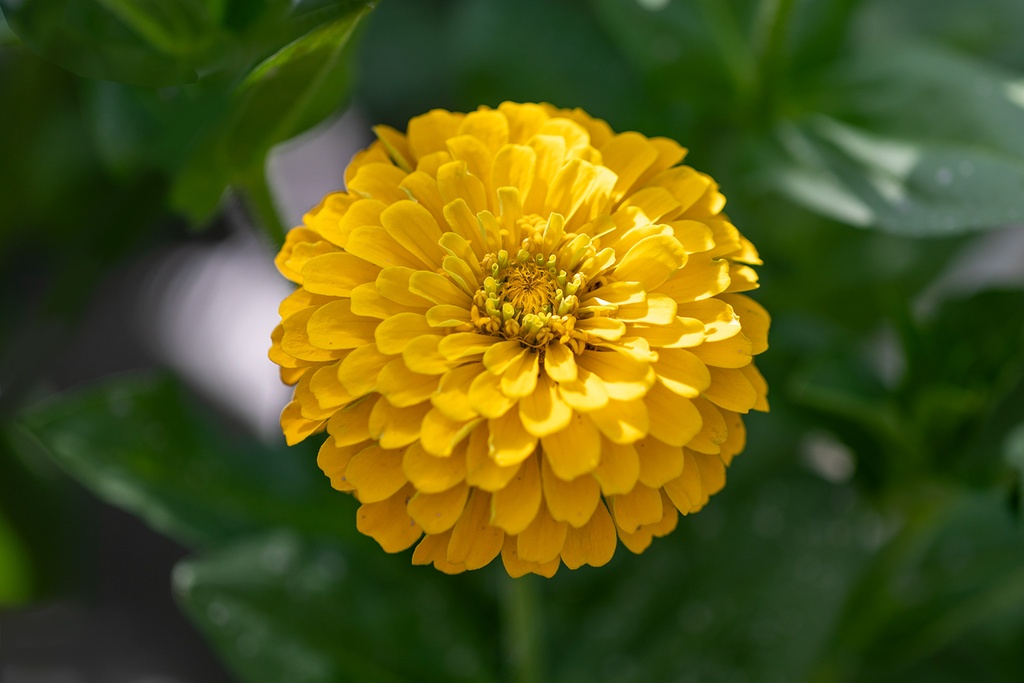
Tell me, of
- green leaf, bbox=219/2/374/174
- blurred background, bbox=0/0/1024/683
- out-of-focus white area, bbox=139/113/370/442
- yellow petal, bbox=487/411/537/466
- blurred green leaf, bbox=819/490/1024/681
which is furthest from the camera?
out-of-focus white area, bbox=139/113/370/442

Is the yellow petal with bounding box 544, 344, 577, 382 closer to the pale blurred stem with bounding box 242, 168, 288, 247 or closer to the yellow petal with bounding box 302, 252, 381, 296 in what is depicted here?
the yellow petal with bounding box 302, 252, 381, 296

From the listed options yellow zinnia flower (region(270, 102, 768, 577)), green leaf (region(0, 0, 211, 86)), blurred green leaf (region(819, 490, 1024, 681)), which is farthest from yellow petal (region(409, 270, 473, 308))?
blurred green leaf (region(819, 490, 1024, 681))

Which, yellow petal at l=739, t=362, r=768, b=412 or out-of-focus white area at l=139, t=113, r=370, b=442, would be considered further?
out-of-focus white area at l=139, t=113, r=370, b=442

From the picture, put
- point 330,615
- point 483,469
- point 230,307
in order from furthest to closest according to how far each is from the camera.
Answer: point 230,307 → point 330,615 → point 483,469

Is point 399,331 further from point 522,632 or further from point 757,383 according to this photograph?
point 522,632

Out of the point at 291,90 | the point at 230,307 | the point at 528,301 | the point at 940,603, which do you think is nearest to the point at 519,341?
the point at 528,301

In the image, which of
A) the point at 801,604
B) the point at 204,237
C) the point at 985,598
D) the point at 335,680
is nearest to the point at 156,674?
the point at 335,680

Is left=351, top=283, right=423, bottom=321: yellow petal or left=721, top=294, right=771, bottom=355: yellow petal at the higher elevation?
left=351, top=283, right=423, bottom=321: yellow petal
